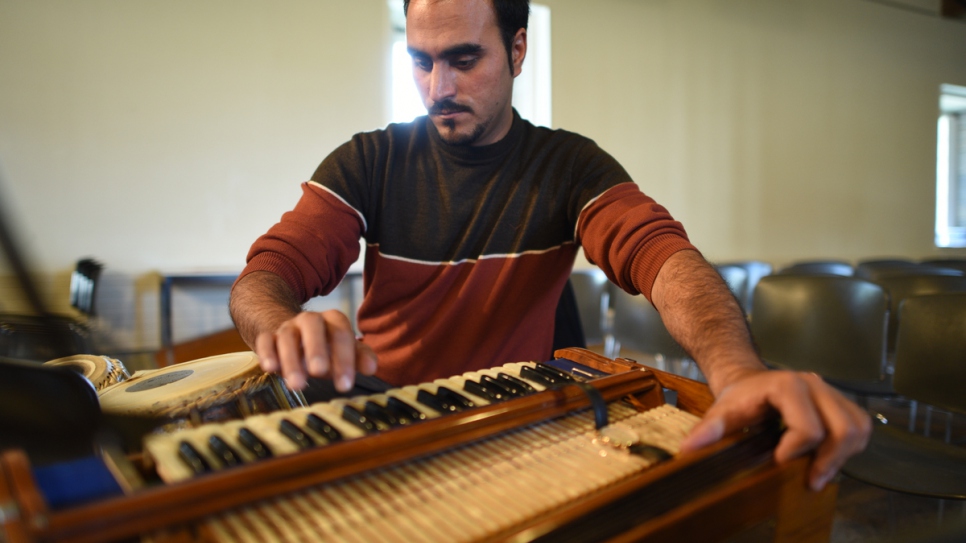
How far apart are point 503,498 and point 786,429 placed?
1.26 feet

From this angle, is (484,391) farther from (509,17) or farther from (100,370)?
(509,17)

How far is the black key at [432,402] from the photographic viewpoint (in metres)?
0.67

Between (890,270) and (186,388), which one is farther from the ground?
(186,388)

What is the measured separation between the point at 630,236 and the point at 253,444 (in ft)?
3.08

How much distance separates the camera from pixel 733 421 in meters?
0.66

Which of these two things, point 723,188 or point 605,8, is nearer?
point 605,8

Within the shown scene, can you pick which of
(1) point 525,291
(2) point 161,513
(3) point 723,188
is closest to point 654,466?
(2) point 161,513

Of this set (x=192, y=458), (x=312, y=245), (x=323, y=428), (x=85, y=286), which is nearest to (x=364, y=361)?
(x=323, y=428)

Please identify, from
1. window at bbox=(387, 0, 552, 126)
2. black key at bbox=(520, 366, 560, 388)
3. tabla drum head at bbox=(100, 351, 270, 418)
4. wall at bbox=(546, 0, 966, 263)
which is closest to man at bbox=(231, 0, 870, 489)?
tabla drum head at bbox=(100, 351, 270, 418)

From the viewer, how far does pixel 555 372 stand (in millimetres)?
831

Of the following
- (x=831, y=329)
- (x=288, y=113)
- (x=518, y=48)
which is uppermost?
(x=288, y=113)

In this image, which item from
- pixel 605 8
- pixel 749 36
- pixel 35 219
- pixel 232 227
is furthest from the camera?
pixel 749 36

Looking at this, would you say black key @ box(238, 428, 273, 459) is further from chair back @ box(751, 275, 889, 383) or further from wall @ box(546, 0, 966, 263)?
wall @ box(546, 0, 966, 263)

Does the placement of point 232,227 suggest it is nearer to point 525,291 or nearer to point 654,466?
point 525,291
